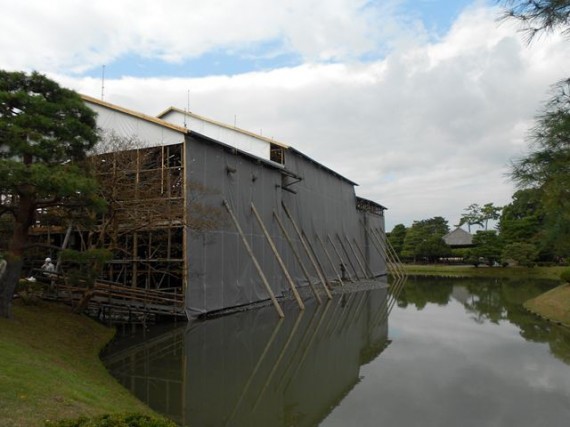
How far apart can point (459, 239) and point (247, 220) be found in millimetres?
40091

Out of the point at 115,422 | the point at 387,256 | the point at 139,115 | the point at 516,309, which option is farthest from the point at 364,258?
the point at 115,422

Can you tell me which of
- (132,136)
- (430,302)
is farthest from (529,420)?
(430,302)

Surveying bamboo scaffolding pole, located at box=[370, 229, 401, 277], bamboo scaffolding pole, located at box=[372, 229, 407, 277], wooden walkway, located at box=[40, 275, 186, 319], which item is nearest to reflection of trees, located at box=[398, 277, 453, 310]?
bamboo scaffolding pole, located at box=[370, 229, 401, 277]

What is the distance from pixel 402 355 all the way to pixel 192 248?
872 cm

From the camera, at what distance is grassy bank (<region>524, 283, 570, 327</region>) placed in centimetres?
1831

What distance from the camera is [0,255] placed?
428 inches

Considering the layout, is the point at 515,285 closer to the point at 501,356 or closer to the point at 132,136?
the point at 501,356

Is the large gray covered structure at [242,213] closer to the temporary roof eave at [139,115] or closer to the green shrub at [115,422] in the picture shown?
the temporary roof eave at [139,115]

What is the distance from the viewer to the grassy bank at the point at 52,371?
5852mm

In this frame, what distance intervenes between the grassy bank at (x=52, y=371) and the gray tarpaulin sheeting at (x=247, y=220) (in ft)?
17.5

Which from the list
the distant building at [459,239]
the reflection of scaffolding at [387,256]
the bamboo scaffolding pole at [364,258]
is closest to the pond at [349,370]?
the bamboo scaffolding pole at [364,258]

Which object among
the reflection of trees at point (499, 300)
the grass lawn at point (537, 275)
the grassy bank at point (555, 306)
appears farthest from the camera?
the grass lawn at point (537, 275)

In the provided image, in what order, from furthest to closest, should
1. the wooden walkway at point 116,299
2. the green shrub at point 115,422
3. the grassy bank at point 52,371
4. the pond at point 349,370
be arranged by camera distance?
the wooden walkway at point 116,299
the pond at point 349,370
the grassy bank at point 52,371
the green shrub at point 115,422

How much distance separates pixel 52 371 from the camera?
7.80 m
